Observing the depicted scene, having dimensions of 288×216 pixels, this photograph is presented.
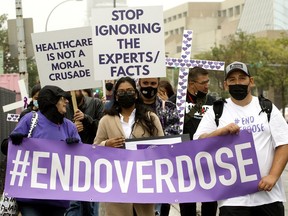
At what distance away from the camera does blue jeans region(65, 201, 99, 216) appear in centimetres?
848

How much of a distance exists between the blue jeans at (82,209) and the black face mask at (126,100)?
244 cm

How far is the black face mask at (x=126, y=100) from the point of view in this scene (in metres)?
6.30

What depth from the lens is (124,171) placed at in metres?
6.27

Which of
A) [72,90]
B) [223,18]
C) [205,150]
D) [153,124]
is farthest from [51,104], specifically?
[223,18]

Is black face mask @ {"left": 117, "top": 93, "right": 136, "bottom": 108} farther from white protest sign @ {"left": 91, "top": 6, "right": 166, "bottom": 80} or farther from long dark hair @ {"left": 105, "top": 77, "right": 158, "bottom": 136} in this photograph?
white protest sign @ {"left": 91, "top": 6, "right": 166, "bottom": 80}

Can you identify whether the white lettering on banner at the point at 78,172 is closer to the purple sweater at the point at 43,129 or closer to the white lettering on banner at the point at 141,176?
the purple sweater at the point at 43,129

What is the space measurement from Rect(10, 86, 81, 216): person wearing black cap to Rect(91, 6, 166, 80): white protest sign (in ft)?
4.31

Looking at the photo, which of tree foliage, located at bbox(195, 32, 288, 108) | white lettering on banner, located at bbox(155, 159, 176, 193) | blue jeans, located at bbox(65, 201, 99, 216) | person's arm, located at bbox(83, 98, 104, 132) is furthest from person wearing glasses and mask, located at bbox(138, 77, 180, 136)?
tree foliage, located at bbox(195, 32, 288, 108)

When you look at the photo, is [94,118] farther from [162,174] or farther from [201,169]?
[201,169]

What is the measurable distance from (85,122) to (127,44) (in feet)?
3.56

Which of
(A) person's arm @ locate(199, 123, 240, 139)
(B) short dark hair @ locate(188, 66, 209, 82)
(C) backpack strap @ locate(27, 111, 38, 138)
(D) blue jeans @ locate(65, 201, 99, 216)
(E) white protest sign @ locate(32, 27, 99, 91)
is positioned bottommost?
(D) blue jeans @ locate(65, 201, 99, 216)

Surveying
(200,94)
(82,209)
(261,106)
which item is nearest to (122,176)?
(261,106)

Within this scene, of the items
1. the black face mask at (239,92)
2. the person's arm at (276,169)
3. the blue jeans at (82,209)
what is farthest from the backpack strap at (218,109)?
the blue jeans at (82,209)

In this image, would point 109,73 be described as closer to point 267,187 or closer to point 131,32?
point 131,32
